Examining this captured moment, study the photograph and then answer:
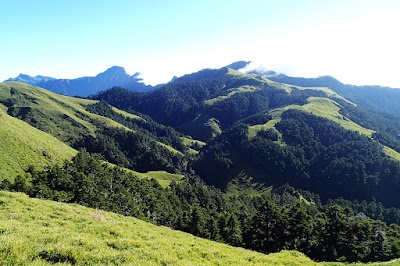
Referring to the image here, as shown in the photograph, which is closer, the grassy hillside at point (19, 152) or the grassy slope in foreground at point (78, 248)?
the grassy slope in foreground at point (78, 248)

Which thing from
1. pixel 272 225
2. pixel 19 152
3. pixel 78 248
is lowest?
pixel 272 225

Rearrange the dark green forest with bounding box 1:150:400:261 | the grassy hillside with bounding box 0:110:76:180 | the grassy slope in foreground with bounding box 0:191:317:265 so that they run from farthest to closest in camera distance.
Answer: the grassy hillside with bounding box 0:110:76:180 < the dark green forest with bounding box 1:150:400:261 < the grassy slope in foreground with bounding box 0:191:317:265

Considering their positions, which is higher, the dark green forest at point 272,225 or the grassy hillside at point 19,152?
the grassy hillside at point 19,152

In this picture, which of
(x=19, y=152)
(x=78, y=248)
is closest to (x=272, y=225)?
(x=78, y=248)

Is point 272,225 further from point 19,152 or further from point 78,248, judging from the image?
point 19,152

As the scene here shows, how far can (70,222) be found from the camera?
87.2 ft

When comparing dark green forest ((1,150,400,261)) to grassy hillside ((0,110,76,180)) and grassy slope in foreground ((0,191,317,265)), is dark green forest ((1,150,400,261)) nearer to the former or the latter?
grassy hillside ((0,110,76,180))

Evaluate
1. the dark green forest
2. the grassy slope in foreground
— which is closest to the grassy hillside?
the dark green forest

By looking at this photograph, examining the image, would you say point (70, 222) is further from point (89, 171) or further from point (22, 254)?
Answer: point (89, 171)

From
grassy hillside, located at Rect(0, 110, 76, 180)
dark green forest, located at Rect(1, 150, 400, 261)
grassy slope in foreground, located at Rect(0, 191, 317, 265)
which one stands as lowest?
dark green forest, located at Rect(1, 150, 400, 261)

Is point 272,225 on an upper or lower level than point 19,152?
lower

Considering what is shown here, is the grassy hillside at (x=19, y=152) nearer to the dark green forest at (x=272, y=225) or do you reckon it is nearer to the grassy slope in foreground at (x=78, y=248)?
the dark green forest at (x=272, y=225)

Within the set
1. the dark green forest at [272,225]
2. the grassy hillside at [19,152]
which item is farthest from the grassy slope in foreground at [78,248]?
the grassy hillside at [19,152]

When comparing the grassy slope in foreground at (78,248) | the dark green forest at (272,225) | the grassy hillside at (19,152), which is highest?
the grassy slope in foreground at (78,248)
